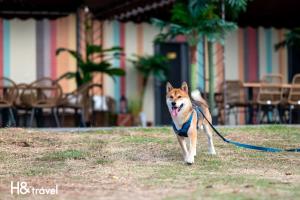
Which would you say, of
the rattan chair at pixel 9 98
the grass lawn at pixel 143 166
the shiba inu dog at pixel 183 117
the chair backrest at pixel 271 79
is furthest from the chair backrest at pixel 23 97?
the shiba inu dog at pixel 183 117

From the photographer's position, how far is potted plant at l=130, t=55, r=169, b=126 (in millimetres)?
13945

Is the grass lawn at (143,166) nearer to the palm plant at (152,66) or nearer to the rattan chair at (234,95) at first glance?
the rattan chair at (234,95)

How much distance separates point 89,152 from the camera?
773 centimetres

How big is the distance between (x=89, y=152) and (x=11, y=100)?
3.44m

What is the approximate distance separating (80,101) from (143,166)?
4741 millimetres

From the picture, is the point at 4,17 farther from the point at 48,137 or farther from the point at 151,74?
the point at 48,137

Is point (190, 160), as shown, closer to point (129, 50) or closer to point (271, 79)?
point (129, 50)

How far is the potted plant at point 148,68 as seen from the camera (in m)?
13.9

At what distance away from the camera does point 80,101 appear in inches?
454

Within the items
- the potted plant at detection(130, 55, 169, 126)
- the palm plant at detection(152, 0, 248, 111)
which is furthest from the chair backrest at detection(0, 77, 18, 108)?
the potted plant at detection(130, 55, 169, 126)

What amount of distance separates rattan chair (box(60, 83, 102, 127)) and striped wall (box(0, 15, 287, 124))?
7.45ft

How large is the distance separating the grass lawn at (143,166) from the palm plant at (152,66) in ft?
14.8

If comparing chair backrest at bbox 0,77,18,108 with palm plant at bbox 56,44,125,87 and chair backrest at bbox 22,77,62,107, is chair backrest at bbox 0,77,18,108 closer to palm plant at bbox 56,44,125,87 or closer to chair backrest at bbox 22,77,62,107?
chair backrest at bbox 22,77,62,107

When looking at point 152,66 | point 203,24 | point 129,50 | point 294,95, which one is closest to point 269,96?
point 294,95
